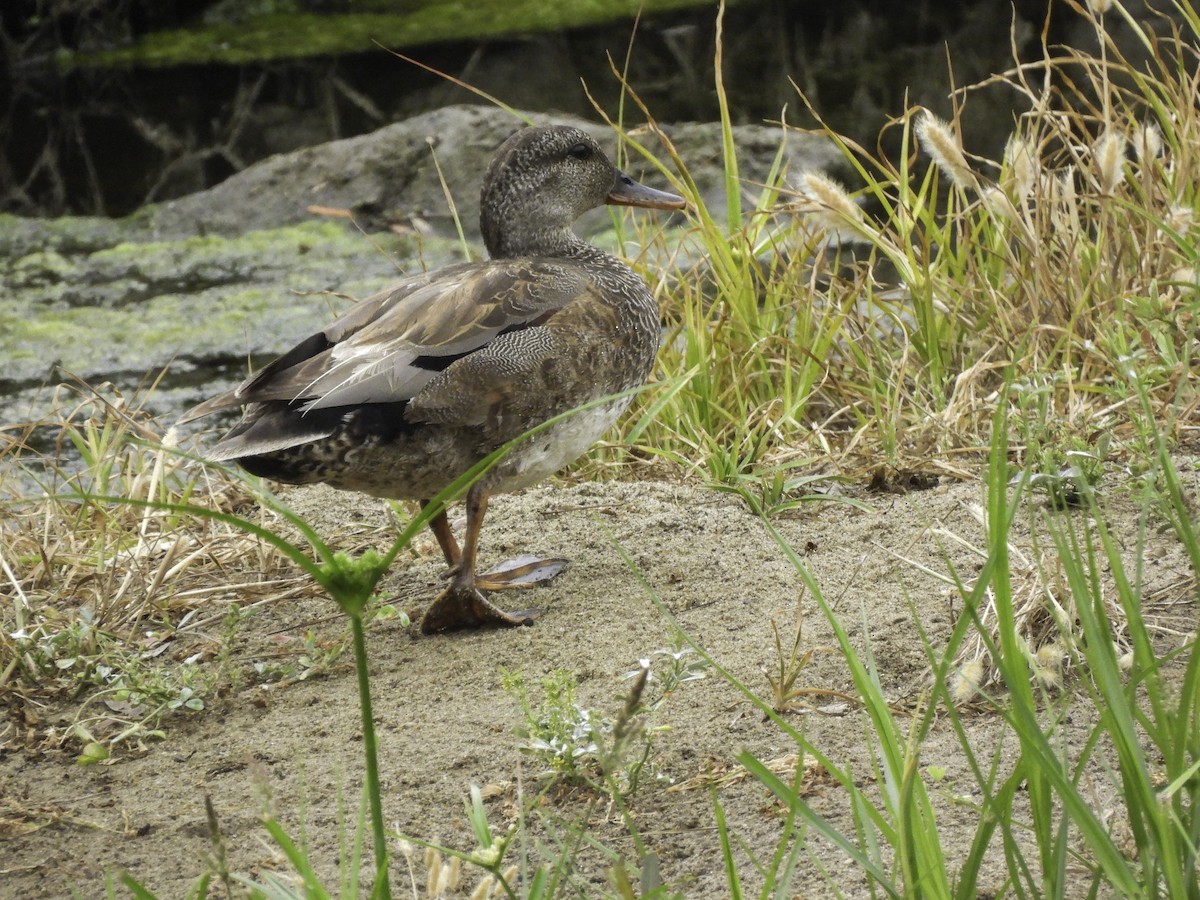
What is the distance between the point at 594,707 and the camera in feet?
7.98

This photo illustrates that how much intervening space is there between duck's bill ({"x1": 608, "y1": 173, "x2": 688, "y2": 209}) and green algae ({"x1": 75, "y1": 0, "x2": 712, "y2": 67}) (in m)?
8.54

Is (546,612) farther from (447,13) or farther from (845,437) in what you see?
(447,13)

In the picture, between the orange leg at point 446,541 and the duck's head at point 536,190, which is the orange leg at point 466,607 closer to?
the orange leg at point 446,541

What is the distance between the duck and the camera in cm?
289

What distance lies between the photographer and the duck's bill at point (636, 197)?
3.99 m

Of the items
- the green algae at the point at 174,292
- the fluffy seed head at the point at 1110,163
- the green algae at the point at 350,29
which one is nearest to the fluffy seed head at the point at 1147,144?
the fluffy seed head at the point at 1110,163

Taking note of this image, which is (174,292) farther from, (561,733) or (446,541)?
(561,733)

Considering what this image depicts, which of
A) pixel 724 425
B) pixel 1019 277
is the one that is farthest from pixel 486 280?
pixel 1019 277

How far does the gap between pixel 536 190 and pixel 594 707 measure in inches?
67.2

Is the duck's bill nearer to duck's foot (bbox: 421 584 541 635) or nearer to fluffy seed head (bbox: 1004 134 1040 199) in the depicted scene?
fluffy seed head (bbox: 1004 134 1040 199)

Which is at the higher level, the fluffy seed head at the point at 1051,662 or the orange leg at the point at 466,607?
the fluffy seed head at the point at 1051,662

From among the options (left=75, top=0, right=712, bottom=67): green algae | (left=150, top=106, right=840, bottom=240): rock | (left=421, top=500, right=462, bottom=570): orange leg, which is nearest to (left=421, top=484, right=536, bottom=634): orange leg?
(left=421, top=500, right=462, bottom=570): orange leg

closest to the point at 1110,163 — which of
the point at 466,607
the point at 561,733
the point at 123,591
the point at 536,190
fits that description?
the point at 536,190

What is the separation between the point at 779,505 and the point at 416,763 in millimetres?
1295
